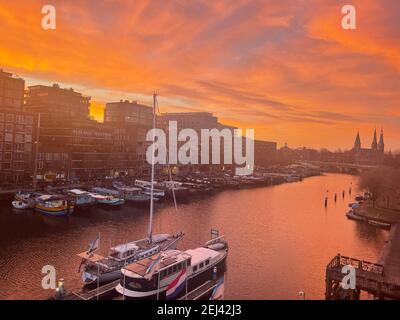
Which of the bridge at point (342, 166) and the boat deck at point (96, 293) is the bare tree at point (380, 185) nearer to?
the boat deck at point (96, 293)

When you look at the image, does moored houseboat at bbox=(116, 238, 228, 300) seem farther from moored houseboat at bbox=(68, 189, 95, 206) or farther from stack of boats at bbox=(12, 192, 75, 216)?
moored houseboat at bbox=(68, 189, 95, 206)

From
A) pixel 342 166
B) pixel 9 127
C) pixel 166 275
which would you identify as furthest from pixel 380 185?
pixel 342 166

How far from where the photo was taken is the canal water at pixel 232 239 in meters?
23.3

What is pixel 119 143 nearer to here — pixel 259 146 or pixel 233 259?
pixel 233 259

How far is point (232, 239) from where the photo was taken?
35344 millimetres

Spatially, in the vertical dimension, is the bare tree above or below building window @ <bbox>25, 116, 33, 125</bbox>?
below

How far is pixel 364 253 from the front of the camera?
32.1m

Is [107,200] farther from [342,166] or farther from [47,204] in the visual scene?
[342,166]

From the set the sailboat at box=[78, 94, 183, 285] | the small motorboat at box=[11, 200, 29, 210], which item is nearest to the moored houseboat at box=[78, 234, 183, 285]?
the sailboat at box=[78, 94, 183, 285]

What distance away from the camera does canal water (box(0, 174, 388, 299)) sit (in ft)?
76.3

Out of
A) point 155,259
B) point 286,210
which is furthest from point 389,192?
point 155,259

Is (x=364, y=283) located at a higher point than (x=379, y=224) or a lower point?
higher

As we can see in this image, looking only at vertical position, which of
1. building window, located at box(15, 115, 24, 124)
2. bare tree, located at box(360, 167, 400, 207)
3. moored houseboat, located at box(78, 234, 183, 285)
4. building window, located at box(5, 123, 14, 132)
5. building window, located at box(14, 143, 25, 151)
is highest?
building window, located at box(15, 115, 24, 124)

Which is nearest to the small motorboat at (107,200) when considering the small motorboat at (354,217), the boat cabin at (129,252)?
the boat cabin at (129,252)
